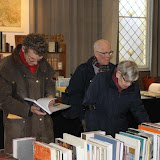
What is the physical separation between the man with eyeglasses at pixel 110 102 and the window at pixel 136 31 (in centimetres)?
512

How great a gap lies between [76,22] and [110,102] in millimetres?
4652

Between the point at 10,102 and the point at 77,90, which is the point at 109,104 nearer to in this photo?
the point at 77,90

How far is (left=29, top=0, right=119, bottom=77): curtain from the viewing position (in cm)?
705

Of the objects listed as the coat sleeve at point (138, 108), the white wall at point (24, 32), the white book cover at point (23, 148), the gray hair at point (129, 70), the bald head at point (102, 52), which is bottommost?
the white book cover at point (23, 148)

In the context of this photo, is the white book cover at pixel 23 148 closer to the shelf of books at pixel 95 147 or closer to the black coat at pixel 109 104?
the shelf of books at pixel 95 147

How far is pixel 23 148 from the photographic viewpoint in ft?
7.29

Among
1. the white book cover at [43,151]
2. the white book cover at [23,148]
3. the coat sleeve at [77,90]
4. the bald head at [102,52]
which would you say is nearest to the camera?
the white book cover at [43,151]

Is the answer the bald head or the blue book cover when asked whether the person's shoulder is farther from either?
the bald head

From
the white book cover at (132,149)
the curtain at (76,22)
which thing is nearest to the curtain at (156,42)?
the curtain at (76,22)

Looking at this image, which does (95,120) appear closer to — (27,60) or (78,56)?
(27,60)

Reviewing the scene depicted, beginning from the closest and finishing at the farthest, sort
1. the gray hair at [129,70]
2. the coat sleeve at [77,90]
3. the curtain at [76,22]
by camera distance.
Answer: the gray hair at [129,70], the coat sleeve at [77,90], the curtain at [76,22]

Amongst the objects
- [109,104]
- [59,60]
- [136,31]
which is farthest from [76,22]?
[109,104]

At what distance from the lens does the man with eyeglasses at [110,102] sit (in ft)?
9.70

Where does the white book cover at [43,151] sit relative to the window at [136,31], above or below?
below
